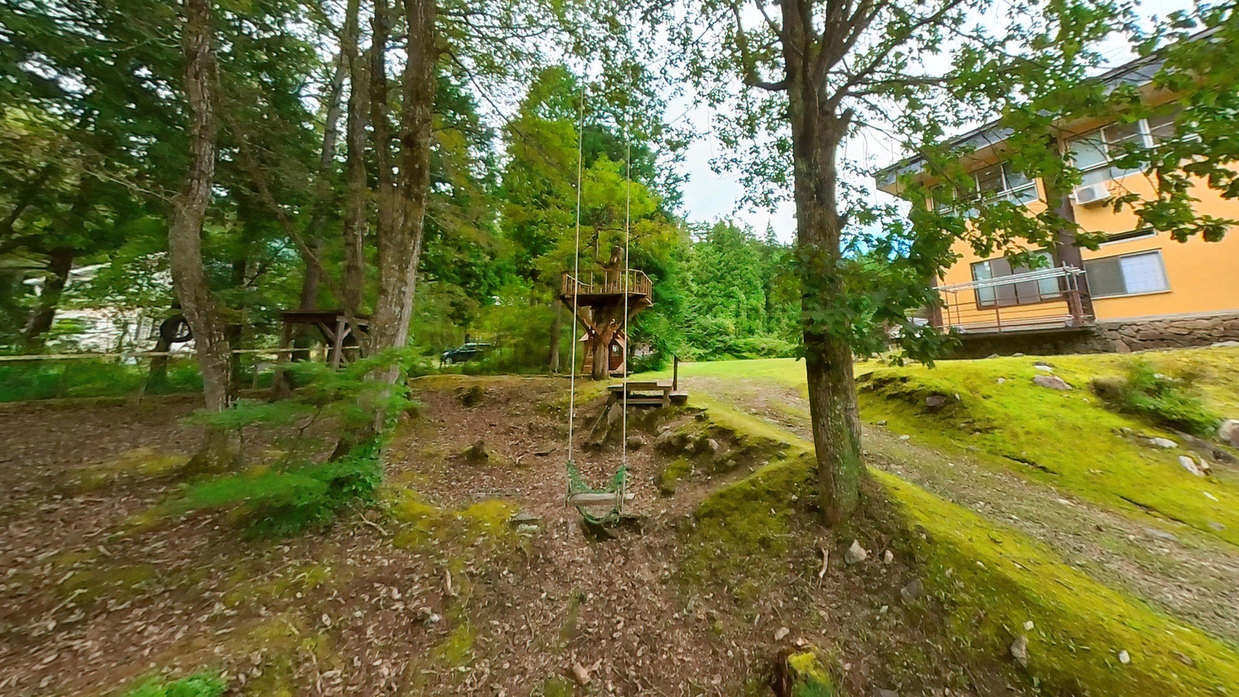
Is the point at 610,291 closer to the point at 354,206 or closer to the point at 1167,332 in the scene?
the point at 354,206

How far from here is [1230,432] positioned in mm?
4910

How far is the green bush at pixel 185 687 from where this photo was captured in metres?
2.30

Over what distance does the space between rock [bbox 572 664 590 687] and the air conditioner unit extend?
13.6 m

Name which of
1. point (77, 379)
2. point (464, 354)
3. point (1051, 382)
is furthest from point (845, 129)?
point (464, 354)

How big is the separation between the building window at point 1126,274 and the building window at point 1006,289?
623 mm

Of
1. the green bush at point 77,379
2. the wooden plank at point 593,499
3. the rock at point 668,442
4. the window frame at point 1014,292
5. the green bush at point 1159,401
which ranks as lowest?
the wooden plank at point 593,499

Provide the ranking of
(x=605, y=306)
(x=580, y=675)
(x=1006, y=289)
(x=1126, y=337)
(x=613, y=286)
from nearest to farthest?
(x=580, y=675), (x=1126, y=337), (x=613, y=286), (x=605, y=306), (x=1006, y=289)

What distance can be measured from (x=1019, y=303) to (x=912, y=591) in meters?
11.6

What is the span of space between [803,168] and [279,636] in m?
5.39

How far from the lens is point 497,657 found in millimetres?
3080

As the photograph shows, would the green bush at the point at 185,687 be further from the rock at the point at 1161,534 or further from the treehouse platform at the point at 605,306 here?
the treehouse platform at the point at 605,306

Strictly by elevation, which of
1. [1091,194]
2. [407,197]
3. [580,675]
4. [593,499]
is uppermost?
[1091,194]

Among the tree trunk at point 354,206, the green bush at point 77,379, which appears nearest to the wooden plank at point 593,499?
the tree trunk at point 354,206

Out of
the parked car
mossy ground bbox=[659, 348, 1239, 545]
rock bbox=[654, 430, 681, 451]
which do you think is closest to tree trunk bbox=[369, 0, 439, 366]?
rock bbox=[654, 430, 681, 451]
